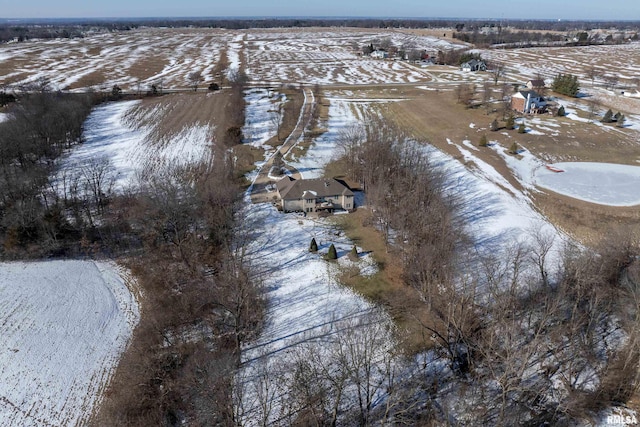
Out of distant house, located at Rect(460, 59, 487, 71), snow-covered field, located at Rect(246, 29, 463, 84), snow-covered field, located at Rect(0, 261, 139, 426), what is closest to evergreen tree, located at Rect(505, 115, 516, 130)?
snow-covered field, located at Rect(246, 29, 463, 84)

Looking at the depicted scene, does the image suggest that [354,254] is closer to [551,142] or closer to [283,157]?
[283,157]

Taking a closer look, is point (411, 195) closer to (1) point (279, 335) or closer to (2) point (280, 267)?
(2) point (280, 267)

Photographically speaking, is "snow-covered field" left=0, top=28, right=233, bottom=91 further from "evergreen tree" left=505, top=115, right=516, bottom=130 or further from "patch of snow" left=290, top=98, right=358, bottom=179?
"evergreen tree" left=505, top=115, right=516, bottom=130

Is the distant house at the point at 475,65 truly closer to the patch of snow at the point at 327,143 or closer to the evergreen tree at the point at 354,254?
the patch of snow at the point at 327,143

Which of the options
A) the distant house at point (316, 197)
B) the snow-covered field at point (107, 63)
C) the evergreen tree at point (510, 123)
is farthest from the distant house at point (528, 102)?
the snow-covered field at point (107, 63)

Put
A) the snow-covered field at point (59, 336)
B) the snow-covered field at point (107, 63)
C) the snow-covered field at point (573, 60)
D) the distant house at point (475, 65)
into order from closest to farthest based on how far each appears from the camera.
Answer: the snow-covered field at point (59, 336), the snow-covered field at point (107, 63), the snow-covered field at point (573, 60), the distant house at point (475, 65)

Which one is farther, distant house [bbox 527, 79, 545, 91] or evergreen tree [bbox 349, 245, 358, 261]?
distant house [bbox 527, 79, 545, 91]

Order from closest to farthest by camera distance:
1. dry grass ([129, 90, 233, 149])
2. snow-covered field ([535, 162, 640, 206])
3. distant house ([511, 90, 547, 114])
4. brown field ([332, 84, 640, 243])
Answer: brown field ([332, 84, 640, 243]) → snow-covered field ([535, 162, 640, 206]) → dry grass ([129, 90, 233, 149]) → distant house ([511, 90, 547, 114])
